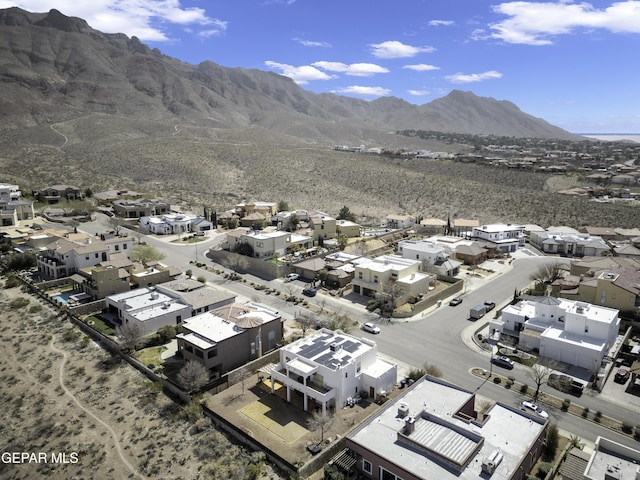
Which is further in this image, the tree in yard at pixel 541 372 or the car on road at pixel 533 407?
the tree in yard at pixel 541 372

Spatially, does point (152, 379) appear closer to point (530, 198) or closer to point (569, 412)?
point (569, 412)

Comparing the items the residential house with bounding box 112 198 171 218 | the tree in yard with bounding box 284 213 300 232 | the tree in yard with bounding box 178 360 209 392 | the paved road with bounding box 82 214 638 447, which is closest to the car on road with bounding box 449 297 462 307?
the paved road with bounding box 82 214 638 447

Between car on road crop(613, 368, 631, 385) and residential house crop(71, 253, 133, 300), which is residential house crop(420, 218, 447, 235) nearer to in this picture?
car on road crop(613, 368, 631, 385)

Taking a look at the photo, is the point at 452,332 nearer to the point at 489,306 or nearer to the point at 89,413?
the point at 489,306

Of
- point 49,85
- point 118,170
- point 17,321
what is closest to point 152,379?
point 17,321

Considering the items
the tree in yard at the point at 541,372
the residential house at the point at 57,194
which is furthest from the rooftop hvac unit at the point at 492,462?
the residential house at the point at 57,194

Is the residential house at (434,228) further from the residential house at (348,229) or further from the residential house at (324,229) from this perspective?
the residential house at (324,229)
